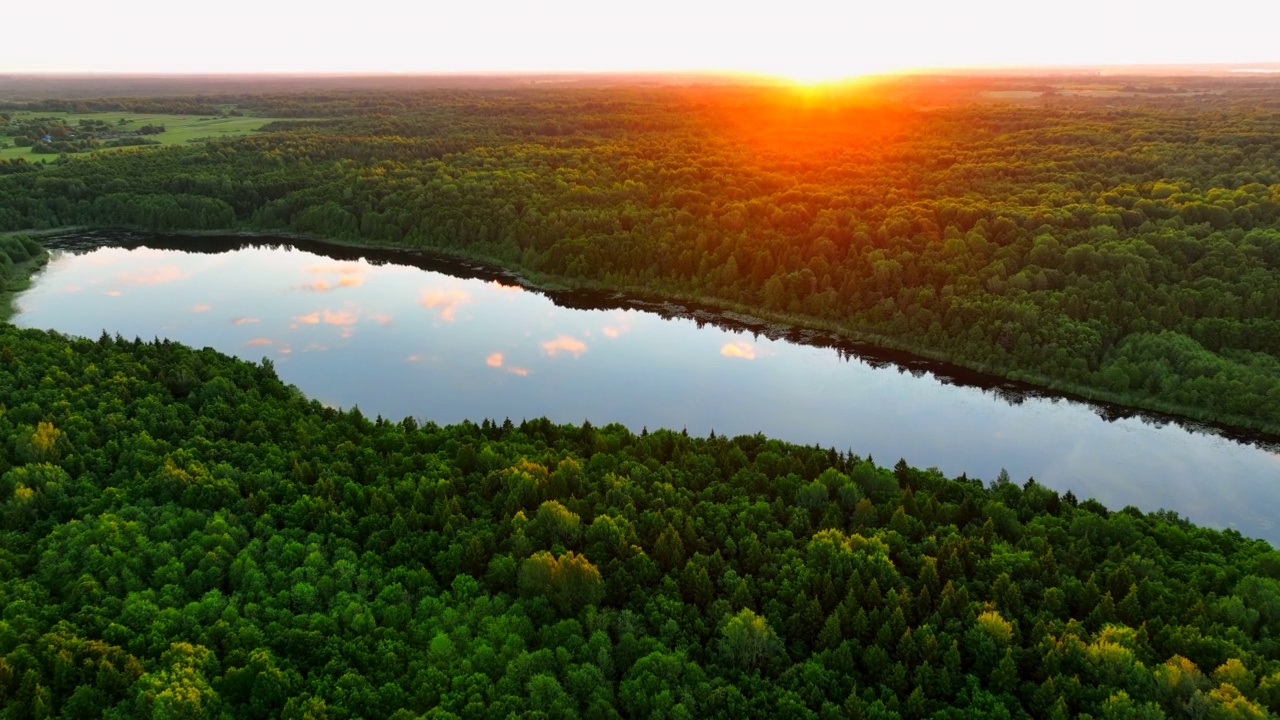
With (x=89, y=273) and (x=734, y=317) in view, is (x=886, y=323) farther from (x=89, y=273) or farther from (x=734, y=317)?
(x=89, y=273)

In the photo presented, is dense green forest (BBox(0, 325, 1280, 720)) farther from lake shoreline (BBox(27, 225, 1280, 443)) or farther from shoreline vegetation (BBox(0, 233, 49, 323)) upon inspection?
shoreline vegetation (BBox(0, 233, 49, 323))

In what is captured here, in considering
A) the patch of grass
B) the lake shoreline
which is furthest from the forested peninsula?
the patch of grass

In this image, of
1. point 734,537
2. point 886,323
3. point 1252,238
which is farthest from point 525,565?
point 1252,238

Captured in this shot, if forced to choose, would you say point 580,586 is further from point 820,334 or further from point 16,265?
point 16,265

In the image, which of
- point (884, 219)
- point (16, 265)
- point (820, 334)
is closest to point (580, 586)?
point (820, 334)

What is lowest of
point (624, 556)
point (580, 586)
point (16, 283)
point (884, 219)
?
point (580, 586)

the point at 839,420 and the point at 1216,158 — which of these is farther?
the point at 1216,158

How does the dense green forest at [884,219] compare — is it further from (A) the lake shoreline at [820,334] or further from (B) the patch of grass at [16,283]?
(B) the patch of grass at [16,283]
